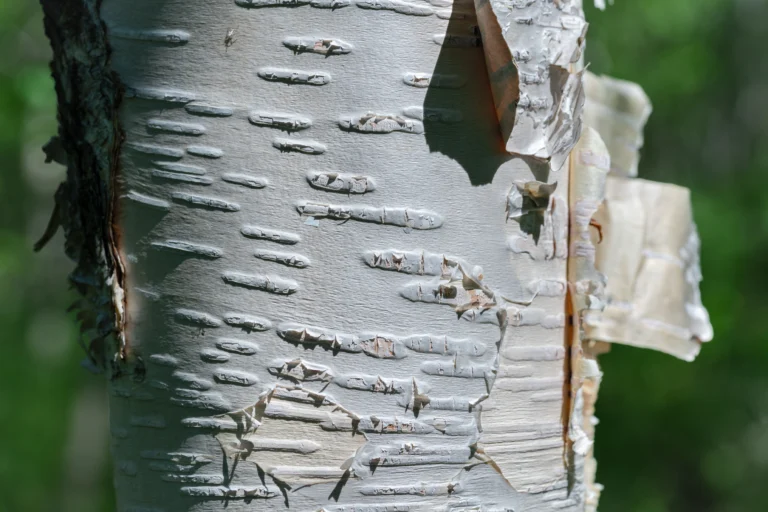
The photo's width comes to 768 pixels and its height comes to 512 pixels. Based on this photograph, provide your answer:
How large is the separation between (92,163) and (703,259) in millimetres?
7387

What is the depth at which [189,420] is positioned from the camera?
1.00m

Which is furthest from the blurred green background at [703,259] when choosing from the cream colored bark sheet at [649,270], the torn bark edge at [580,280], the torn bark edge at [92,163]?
the torn bark edge at [580,280]

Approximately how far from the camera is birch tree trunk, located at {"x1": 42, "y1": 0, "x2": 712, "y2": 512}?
3.17ft

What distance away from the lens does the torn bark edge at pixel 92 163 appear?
1.05m

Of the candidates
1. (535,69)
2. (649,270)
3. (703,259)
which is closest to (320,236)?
(535,69)

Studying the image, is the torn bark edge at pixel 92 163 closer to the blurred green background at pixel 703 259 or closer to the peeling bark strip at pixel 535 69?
the peeling bark strip at pixel 535 69

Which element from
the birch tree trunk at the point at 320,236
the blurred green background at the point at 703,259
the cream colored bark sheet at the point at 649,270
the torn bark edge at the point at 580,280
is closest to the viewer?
the birch tree trunk at the point at 320,236

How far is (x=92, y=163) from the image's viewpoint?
1095 mm

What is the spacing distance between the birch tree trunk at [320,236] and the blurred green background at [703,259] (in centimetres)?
581

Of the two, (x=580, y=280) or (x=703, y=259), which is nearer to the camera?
(x=580, y=280)

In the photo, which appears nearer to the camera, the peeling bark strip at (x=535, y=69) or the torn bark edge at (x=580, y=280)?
the peeling bark strip at (x=535, y=69)

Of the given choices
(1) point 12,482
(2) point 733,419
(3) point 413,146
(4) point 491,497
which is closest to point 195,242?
(3) point 413,146

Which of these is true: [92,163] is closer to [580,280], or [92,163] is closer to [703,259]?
[580,280]

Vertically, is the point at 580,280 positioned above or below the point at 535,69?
below
